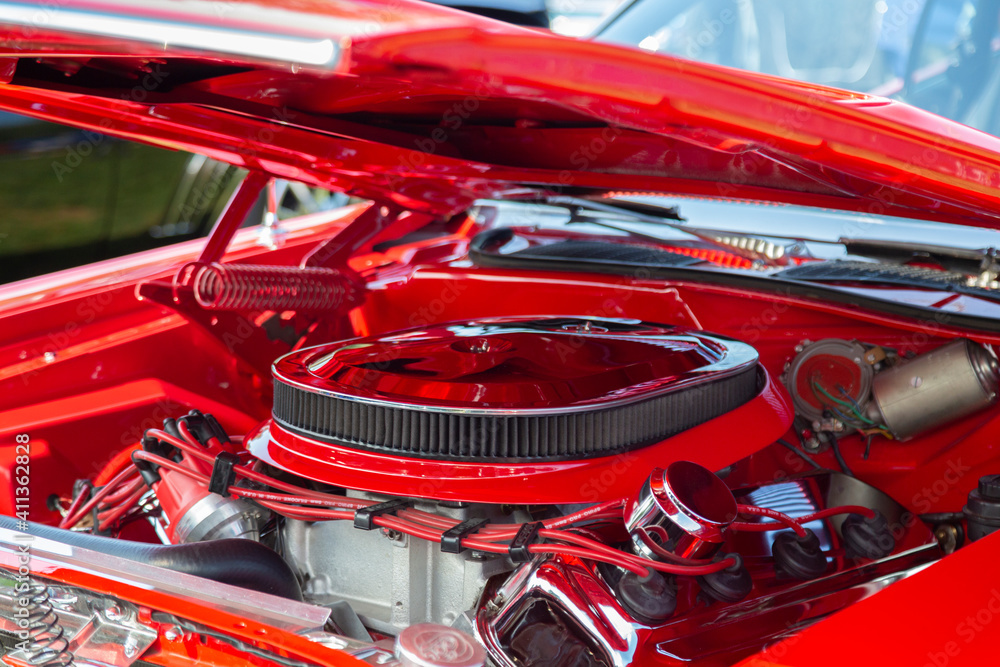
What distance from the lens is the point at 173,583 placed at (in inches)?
34.2

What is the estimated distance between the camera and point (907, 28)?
1649 millimetres

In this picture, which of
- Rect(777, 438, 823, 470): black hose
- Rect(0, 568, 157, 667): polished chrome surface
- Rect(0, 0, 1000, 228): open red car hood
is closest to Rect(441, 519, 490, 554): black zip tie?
Rect(0, 568, 157, 667): polished chrome surface

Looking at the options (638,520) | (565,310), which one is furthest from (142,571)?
(565,310)

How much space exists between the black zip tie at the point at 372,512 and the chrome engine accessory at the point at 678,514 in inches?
9.5

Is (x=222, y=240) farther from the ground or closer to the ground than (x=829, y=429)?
farther from the ground

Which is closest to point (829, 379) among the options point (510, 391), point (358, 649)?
point (510, 391)

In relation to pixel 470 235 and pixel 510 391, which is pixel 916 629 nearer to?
pixel 510 391

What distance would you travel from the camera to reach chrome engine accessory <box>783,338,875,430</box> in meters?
1.21

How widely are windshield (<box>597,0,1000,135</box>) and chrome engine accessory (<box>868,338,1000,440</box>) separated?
1.78 ft

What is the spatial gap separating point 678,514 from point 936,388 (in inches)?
20.3

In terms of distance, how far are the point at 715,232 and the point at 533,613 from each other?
2.59 feet

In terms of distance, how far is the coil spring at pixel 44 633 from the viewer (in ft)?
2.76

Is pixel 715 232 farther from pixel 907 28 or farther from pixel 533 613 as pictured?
pixel 533 613

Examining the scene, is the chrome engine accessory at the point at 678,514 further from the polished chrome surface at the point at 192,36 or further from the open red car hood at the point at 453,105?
the polished chrome surface at the point at 192,36
